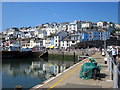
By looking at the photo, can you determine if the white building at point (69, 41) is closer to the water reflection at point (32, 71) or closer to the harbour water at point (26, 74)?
the water reflection at point (32, 71)

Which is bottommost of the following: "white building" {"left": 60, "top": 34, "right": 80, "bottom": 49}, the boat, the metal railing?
the boat

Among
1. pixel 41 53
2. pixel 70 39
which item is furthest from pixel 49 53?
pixel 70 39

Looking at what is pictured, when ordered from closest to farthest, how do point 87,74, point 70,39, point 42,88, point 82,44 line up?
point 42,88
point 87,74
point 82,44
point 70,39

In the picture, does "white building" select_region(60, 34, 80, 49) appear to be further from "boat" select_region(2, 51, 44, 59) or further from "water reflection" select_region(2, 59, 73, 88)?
"water reflection" select_region(2, 59, 73, 88)

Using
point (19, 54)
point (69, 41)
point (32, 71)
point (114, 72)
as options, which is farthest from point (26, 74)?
point (69, 41)

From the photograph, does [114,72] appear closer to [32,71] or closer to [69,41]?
[32,71]

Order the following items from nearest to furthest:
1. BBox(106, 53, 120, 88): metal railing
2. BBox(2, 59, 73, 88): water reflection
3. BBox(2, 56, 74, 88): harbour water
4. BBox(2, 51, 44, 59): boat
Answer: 1. BBox(106, 53, 120, 88): metal railing
2. BBox(2, 56, 74, 88): harbour water
3. BBox(2, 59, 73, 88): water reflection
4. BBox(2, 51, 44, 59): boat

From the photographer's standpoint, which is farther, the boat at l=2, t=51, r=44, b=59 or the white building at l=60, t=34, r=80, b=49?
the white building at l=60, t=34, r=80, b=49

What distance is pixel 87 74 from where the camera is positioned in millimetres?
9586

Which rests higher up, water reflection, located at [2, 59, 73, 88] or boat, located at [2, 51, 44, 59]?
boat, located at [2, 51, 44, 59]

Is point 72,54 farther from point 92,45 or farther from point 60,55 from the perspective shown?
point 92,45

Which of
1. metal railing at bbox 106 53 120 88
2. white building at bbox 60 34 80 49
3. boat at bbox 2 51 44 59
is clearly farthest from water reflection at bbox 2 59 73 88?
white building at bbox 60 34 80 49

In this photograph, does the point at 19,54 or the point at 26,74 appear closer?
the point at 26,74

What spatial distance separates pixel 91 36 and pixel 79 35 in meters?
10.7
